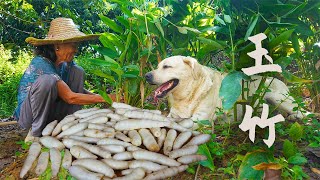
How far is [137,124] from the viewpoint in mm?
2127

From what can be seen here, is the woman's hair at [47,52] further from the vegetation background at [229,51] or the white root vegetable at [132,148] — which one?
the white root vegetable at [132,148]

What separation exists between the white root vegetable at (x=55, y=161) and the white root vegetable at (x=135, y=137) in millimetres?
419

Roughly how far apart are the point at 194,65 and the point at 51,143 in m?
1.04

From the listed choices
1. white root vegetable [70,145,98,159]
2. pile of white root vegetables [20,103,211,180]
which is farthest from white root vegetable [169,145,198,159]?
white root vegetable [70,145,98,159]

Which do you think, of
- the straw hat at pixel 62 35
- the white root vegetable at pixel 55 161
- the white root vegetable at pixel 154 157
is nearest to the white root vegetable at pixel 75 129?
the white root vegetable at pixel 55 161

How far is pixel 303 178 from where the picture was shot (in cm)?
191

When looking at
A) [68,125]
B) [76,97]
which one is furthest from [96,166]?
[76,97]

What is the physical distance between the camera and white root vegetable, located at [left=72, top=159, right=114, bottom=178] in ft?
6.10

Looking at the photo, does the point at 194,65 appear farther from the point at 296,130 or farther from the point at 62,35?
the point at 62,35

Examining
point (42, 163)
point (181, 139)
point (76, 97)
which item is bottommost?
point (42, 163)

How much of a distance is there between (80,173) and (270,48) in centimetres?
124

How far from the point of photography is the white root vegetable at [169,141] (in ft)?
6.49

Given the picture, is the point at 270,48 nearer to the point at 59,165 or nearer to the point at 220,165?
the point at 220,165

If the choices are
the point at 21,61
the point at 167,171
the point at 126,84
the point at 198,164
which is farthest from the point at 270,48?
the point at 21,61
